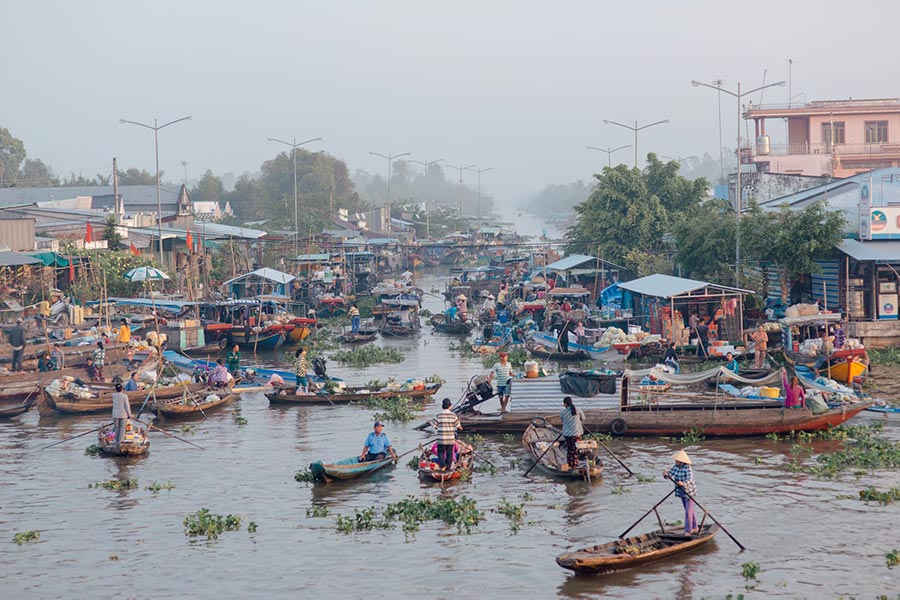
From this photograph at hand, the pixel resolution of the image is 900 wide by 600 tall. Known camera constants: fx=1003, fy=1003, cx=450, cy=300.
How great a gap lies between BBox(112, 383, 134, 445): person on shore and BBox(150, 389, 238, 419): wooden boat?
374cm

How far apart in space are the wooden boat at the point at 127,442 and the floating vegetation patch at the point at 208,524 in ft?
15.6

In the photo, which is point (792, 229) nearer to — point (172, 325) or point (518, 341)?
point (518, 341)

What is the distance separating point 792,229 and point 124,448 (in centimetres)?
2138

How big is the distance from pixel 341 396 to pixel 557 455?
8.40 metres

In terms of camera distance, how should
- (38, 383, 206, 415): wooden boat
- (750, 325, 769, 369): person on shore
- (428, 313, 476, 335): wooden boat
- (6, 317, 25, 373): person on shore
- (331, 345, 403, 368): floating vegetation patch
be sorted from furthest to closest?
(428, 313, 476, 335): wooden boat, (331, 345, 403, 368): floating vegetation patch, (6, 317, 25, 373): person on shore, (750, 325, 769, 369): person on shore, (38, 383, 206, 415): wooden boat

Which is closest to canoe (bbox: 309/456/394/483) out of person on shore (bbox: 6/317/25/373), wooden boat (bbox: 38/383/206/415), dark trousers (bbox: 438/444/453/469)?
dark trousers (bbox: 438/444/453/469)

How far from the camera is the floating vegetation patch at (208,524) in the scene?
14.9 meters

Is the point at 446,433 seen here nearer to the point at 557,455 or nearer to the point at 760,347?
the point at 557,455

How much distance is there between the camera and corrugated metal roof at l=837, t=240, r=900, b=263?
29.2 m

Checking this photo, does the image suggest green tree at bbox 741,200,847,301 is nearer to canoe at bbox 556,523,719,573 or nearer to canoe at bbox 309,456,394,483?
canoe at bbox 309,456,394,483

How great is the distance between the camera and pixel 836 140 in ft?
185

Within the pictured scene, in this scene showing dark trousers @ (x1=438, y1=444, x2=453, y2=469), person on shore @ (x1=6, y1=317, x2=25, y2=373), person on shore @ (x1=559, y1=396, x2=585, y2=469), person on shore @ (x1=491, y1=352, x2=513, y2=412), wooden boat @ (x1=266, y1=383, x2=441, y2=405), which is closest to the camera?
person on shore @ (x1=559, y1=396, x2=585, y2=469)

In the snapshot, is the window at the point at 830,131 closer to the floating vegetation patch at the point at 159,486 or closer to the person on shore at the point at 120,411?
the person on shore at the point at 120,411

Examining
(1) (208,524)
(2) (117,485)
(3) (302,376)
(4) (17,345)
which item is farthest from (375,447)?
(4) (17,345)
